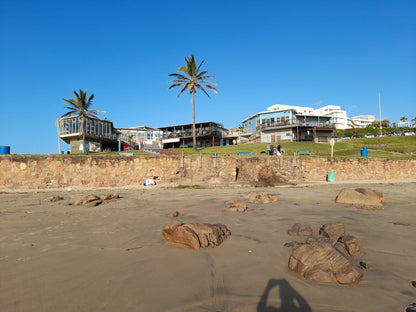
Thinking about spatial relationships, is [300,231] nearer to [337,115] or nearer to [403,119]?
[337,115]

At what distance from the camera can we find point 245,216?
581 cm

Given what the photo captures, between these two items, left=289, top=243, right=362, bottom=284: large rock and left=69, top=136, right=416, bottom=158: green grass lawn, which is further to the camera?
left=69, top=136, right=416, bottom=158: green grass lawn

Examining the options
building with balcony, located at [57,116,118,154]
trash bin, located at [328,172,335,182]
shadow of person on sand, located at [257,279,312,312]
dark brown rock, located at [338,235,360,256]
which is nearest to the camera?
shadow of person on sand, located at [257,279,312,312]

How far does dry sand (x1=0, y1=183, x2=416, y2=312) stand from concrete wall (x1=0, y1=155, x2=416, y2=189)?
11110mm

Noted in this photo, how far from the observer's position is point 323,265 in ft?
8.95

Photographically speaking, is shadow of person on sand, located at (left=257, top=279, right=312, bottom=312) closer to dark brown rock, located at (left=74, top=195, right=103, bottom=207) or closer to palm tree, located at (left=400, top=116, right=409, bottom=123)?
dark brown rock, located at (left=74, top=195, right=103, bottom=207)

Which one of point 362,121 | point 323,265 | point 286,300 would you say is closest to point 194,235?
point 286,300

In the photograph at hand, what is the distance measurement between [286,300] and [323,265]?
0.76m

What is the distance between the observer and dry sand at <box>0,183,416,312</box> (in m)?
2.26

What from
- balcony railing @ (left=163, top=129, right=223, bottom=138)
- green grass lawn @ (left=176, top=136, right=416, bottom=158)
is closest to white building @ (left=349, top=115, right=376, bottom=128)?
green grass lawn @ (left=176, top=136, right=416, bottom=158)

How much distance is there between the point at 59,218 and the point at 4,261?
2.76m

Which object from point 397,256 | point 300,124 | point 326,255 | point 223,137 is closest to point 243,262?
point 326,255

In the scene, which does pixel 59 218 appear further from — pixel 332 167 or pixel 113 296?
pixel 332 167

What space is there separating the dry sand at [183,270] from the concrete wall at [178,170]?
11110 mm
